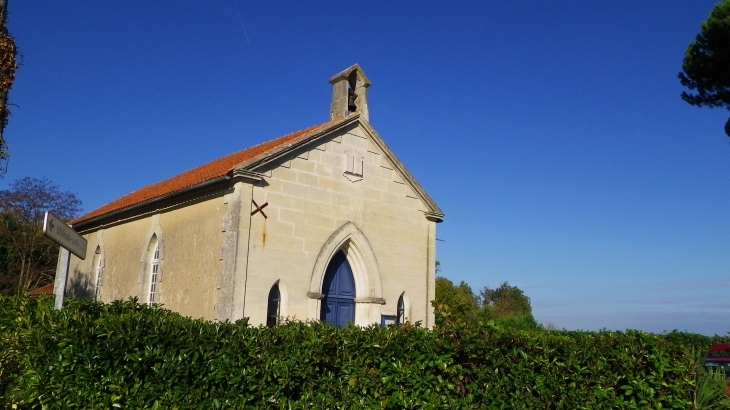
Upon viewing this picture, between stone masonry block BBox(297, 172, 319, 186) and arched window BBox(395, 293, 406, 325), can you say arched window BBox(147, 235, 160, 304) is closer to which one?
stone masonry block BBox(297, 172, 319, 186)

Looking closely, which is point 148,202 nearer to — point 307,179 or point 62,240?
point 307,179

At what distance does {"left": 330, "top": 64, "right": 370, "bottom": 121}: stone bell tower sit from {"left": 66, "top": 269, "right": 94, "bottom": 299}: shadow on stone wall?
9004 millimetres

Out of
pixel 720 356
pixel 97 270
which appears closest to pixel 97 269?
pixel 97 270

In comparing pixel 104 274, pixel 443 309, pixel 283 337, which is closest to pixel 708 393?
pixel 443 309

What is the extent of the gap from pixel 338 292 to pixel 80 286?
911 centimetres

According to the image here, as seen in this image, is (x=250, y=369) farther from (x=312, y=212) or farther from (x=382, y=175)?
(x=382, y=175)

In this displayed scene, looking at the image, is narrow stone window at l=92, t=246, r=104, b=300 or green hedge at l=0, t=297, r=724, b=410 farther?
narrow stone window at l=92, t=246, r=104, b=300

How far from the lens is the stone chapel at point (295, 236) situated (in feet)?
40.7

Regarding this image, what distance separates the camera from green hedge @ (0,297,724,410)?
6012mm

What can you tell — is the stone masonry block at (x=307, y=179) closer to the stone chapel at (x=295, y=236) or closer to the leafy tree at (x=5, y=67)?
the stone chapel at (x=295, y=236)

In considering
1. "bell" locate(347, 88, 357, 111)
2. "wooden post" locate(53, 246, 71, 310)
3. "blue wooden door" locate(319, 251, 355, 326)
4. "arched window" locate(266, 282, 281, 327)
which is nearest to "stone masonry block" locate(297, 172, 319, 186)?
"blue wooden door" locate(319, 251, 355, 326)

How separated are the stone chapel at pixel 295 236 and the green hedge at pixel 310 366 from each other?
452 centimetres

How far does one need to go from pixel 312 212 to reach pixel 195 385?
7633 mm

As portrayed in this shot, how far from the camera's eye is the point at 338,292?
47.2 ft
